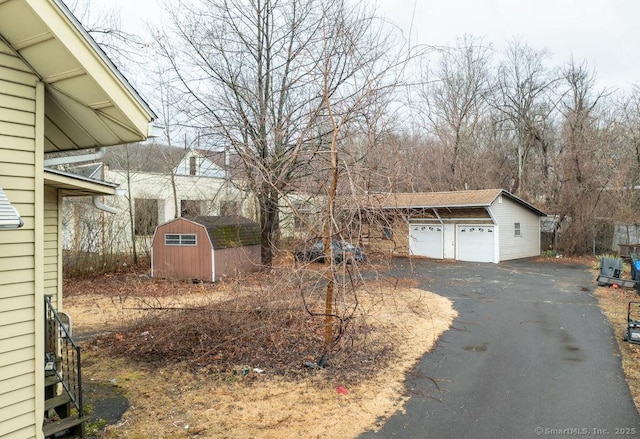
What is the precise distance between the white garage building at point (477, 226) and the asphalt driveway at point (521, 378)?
10225 mm

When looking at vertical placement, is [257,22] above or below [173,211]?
above

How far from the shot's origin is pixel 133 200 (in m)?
20.5

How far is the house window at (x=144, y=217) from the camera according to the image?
20391 mm

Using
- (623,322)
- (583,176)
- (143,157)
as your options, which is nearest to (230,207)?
(143,157)

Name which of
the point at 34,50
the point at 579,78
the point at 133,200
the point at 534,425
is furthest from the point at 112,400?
the point at 579,78

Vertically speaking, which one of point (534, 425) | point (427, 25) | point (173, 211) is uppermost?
point (427, 25)

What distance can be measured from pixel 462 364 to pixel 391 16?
5.79 m

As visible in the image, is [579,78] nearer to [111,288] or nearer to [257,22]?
[257,22]

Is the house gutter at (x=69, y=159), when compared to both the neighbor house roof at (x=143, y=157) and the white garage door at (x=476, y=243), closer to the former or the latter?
the neighbor house roof at (x=143, y=157)

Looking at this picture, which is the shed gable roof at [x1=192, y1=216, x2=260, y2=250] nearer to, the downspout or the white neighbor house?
the white neighbor house

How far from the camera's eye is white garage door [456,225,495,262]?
22344 millimetres

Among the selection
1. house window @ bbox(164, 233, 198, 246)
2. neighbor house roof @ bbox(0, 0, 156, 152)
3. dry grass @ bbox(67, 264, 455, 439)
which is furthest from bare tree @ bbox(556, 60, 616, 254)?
neighbor house roof @ bbox(0, 0, 156, 152)

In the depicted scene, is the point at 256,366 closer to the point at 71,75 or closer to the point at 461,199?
the point at 71,75

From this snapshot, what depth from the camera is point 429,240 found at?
81.8 ft
